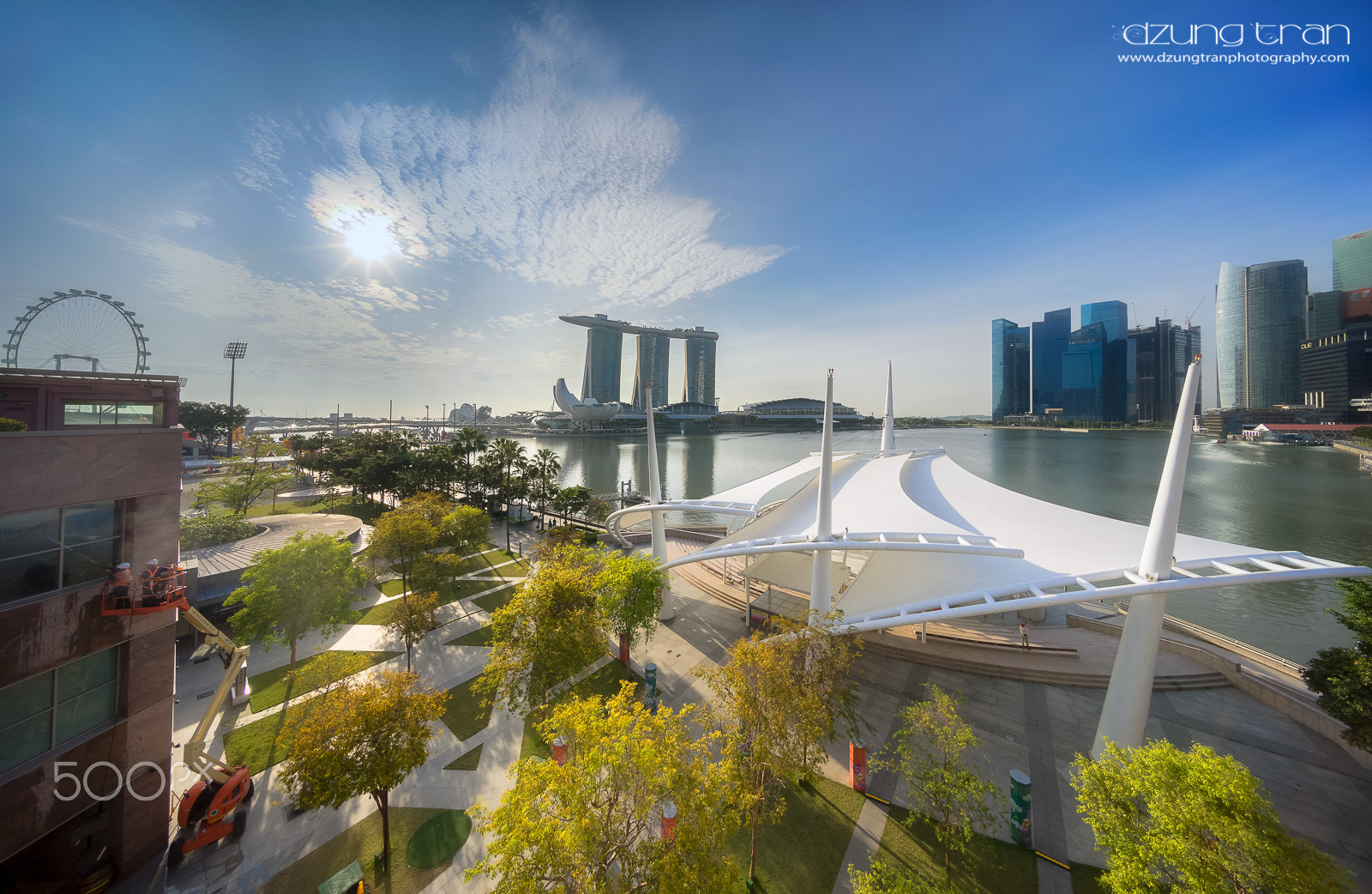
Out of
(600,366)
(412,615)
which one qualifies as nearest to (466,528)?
(412,615)

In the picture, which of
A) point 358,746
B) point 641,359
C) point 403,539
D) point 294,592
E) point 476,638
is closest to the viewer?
point 358,746

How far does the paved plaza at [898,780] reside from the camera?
8.43 meters

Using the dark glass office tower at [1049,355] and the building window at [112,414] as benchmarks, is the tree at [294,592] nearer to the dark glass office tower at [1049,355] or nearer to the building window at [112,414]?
the building window at [112,414]

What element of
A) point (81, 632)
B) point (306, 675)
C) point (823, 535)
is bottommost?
point (306, 675)

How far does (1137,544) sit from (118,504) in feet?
72.8

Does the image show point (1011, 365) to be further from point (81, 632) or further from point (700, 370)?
point (81, 632)

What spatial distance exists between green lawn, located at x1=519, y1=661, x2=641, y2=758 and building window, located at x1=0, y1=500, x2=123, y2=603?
8856 mm

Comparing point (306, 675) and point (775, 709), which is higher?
point (775, 709)

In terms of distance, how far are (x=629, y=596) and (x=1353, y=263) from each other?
187344 millimetres

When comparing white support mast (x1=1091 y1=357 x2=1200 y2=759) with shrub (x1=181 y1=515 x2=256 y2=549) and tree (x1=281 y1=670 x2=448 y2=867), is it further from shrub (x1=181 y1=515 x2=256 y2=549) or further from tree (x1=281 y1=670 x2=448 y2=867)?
shrub (x1=181 y1=515 x2=256 y2=549)

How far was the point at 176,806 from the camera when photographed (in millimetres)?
9570

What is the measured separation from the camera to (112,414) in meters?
9.06

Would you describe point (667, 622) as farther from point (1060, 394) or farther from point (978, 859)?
point (1060, 394)

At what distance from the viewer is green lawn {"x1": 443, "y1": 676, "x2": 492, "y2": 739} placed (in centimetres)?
1188
